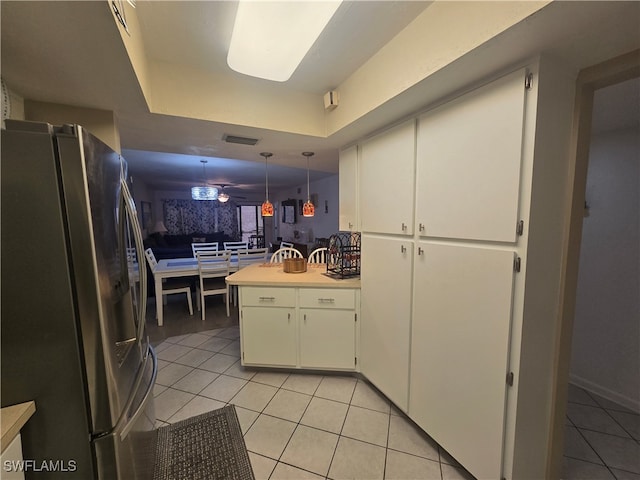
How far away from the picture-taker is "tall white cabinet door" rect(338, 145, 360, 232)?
7.07 feet

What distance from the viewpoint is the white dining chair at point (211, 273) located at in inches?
143

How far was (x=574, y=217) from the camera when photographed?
114 centimetres

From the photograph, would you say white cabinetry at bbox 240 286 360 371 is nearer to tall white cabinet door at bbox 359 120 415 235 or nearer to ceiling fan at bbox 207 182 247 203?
tall white cabinet door at bbox 359 120 415 235

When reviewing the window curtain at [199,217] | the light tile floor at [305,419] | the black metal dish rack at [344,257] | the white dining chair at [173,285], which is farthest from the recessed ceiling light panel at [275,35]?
the window curtain at [199,217]

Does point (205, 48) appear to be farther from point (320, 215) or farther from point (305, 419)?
point (320, 215)

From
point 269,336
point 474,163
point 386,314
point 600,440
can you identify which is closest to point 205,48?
point 474,163

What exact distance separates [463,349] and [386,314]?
1.90 feet

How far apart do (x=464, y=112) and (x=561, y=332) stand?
3.65ft

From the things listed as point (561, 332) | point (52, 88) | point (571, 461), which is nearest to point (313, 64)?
point (52, 88)

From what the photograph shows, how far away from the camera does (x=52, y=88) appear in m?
1.25

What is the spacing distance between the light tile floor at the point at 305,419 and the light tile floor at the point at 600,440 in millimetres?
688

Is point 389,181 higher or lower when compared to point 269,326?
higher

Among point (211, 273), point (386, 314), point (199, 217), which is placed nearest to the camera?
point (386, 314)

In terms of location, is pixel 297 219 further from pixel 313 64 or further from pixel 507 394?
pixel 507 394
